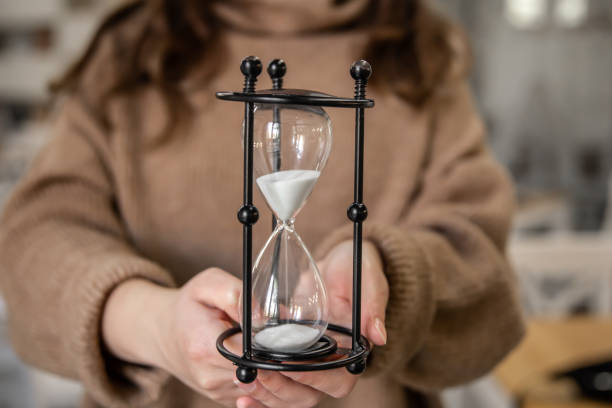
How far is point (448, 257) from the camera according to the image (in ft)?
1.69

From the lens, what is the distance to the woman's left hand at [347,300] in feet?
1.07

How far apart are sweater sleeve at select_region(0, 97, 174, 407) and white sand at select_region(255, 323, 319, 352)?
142mm

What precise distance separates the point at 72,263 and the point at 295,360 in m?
0.26

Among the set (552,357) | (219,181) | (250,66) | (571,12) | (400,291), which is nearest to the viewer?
(250,66)

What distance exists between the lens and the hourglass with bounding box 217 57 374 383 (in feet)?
1.01

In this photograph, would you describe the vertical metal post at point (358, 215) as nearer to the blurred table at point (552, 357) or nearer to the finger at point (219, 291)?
the finger at point (219, 291)

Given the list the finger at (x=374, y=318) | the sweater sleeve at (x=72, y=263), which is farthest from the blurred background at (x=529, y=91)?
the finger at (x=374, y=318)

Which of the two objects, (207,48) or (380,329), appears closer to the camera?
(380,329)

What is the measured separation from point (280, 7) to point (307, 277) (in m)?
0.38

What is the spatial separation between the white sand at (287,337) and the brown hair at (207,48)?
A: 1.13 ft

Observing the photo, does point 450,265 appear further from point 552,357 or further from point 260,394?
point 552,357

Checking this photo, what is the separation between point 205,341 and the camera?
13.4 inches

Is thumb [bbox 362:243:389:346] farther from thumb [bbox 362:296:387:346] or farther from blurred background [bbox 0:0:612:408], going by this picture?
blurred background [bbox 0:0:612:408]

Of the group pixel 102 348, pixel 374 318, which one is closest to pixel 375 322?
pixel 374 318
